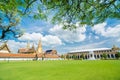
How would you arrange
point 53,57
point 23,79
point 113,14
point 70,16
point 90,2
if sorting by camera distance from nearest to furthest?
point 90,2 → point 70,16 → point 113,14 → point 23,79 → point 53,57

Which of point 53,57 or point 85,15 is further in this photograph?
point 53,57

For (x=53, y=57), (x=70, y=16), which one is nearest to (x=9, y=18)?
(x=70, y=16)

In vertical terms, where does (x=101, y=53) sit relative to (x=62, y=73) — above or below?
above

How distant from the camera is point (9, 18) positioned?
55.2 ft

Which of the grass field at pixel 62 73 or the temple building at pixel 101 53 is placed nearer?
the grass field at pixel 62 73

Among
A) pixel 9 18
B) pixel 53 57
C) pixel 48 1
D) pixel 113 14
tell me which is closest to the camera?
pixel 48 1

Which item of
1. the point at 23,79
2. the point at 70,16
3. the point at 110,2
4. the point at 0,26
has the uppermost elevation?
the point at 0,26

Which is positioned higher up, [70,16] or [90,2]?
[90,2]

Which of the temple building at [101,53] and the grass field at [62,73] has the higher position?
the temple building at [101,53]

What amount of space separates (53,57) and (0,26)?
82.3 metres

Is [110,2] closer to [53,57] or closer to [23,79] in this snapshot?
[23,79]

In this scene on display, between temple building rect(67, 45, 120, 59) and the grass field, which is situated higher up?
temple building rect(67, 45, 120, 59)

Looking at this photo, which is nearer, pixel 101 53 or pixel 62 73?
pixel 62 73

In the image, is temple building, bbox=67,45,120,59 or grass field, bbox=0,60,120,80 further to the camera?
temple building, bbox=67,45,120,59
